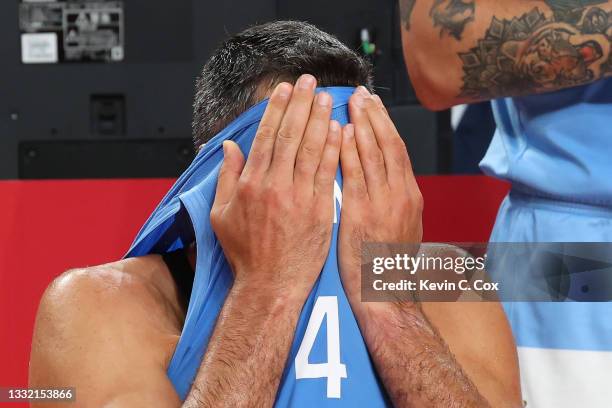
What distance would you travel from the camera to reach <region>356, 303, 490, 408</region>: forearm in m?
1.28

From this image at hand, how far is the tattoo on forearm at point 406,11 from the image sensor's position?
1386mm

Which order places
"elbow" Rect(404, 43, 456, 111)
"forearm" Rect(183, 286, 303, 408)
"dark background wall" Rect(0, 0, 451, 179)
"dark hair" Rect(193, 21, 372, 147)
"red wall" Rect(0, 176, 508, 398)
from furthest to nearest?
"dark background wall" Rect(0, 0, 451, 179) → "red wall" Rect(0, 176, 508, 398) → "dark hair" Rect(193, 21, 372, 147) → "elbow" Rect(404, 43, 456, 111) → "forearm" Rect(183, 286, 303, 408)

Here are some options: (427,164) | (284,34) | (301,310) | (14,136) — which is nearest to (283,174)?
(301,310)

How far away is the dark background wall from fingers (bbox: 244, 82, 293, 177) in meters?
0.96

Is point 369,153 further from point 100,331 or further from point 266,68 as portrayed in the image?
point 100,331

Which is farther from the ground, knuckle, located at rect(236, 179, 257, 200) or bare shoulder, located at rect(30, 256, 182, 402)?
knuckle, located at rect(236, 179, 257, 200)

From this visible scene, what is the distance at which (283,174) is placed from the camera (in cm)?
131

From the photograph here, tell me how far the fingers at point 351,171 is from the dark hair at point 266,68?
19cm

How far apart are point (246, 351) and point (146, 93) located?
47.7 inches

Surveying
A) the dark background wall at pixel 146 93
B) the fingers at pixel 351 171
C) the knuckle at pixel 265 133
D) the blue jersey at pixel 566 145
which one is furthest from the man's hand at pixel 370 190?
the dark background wall at pixel 146 93

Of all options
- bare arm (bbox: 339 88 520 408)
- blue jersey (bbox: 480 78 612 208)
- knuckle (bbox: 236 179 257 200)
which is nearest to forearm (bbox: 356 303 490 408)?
bare arm (bbox: 339 88 520 408)

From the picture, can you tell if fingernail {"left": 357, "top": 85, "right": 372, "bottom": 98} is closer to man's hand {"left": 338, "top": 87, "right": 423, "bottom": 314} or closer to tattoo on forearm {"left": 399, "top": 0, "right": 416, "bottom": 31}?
man's hand {"left": 338, "top": 87, "right": 423, "bottom": 314}

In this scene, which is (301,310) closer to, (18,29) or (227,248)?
(227,248)

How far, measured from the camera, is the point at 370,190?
4.37ft
